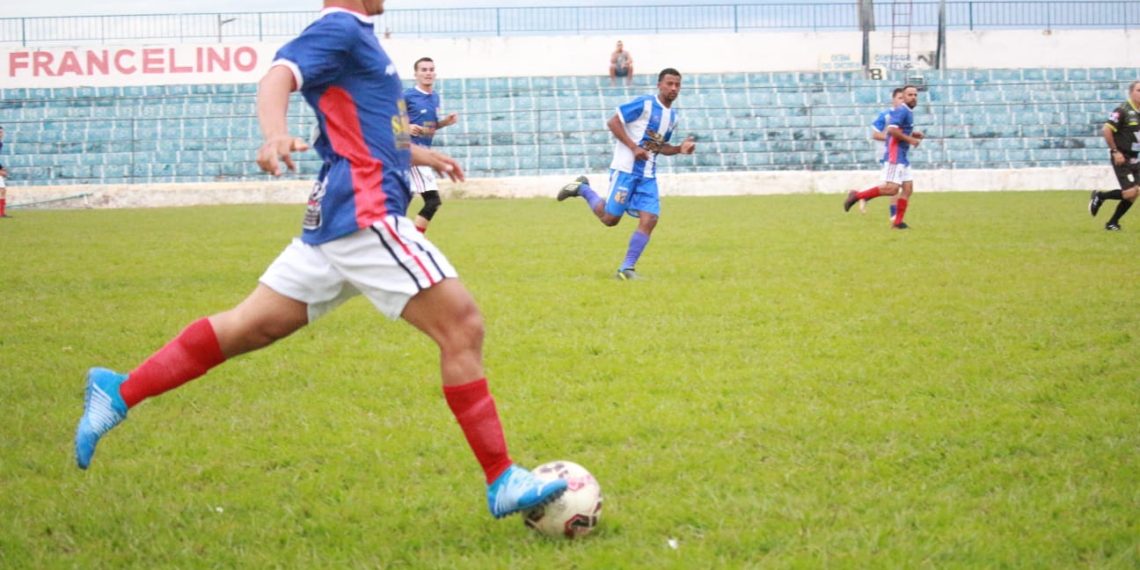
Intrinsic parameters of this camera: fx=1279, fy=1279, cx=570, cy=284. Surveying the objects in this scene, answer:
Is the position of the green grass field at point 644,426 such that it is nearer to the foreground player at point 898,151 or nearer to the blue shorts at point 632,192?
the blue shorts at point 632,192

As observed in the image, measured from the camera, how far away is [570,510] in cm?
392

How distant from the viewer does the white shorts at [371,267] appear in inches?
156

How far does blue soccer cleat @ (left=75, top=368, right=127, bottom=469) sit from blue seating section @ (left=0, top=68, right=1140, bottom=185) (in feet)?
87.4

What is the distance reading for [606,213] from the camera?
12.0 m

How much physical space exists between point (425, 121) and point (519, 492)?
12.2m

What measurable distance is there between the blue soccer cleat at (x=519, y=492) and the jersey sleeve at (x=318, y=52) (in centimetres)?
137

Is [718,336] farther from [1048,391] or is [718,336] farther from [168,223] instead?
[168,223]

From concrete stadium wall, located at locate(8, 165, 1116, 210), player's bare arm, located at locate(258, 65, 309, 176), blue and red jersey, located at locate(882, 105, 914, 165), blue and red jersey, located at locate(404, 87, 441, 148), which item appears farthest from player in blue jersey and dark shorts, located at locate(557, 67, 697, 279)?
concrete stadium wall, located at locate(8, 165, 1116, 210)

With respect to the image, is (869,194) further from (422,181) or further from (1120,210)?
(422,181)

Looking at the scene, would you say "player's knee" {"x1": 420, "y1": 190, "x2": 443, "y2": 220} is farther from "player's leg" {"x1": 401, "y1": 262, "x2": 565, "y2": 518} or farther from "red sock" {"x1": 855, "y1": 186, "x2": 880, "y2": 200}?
"player's leg" {"x1": 401, "y1": 262, "x2": 565, "y2": 518}

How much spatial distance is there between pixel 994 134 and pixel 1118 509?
96.7 ft

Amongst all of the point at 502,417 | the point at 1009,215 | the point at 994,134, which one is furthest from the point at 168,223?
the point at 994,134

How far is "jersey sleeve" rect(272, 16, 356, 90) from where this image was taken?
390 cm

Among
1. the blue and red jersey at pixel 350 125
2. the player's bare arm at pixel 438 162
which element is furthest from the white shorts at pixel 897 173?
the blue and red jersey at pixel 350 125
